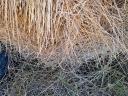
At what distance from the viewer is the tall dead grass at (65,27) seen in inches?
61.0

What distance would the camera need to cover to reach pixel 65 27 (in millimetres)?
1585

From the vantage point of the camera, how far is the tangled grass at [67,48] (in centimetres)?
157

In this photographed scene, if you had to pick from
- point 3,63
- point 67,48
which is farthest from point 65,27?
point 3,63

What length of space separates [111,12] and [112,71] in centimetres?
33

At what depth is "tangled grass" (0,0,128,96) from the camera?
1566 mm

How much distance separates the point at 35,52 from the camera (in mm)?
1636

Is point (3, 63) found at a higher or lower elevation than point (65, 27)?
lower

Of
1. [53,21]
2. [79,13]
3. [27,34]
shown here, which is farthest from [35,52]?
[79,13]

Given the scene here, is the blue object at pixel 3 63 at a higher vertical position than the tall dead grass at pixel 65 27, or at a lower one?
lower

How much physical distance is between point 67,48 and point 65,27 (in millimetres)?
116

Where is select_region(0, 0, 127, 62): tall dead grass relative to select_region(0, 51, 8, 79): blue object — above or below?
above

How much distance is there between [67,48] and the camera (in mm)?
1594

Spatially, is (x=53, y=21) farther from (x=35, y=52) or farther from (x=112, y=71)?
(x=112, y=71)

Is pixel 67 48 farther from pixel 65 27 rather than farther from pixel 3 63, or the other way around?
pixel 3 63
